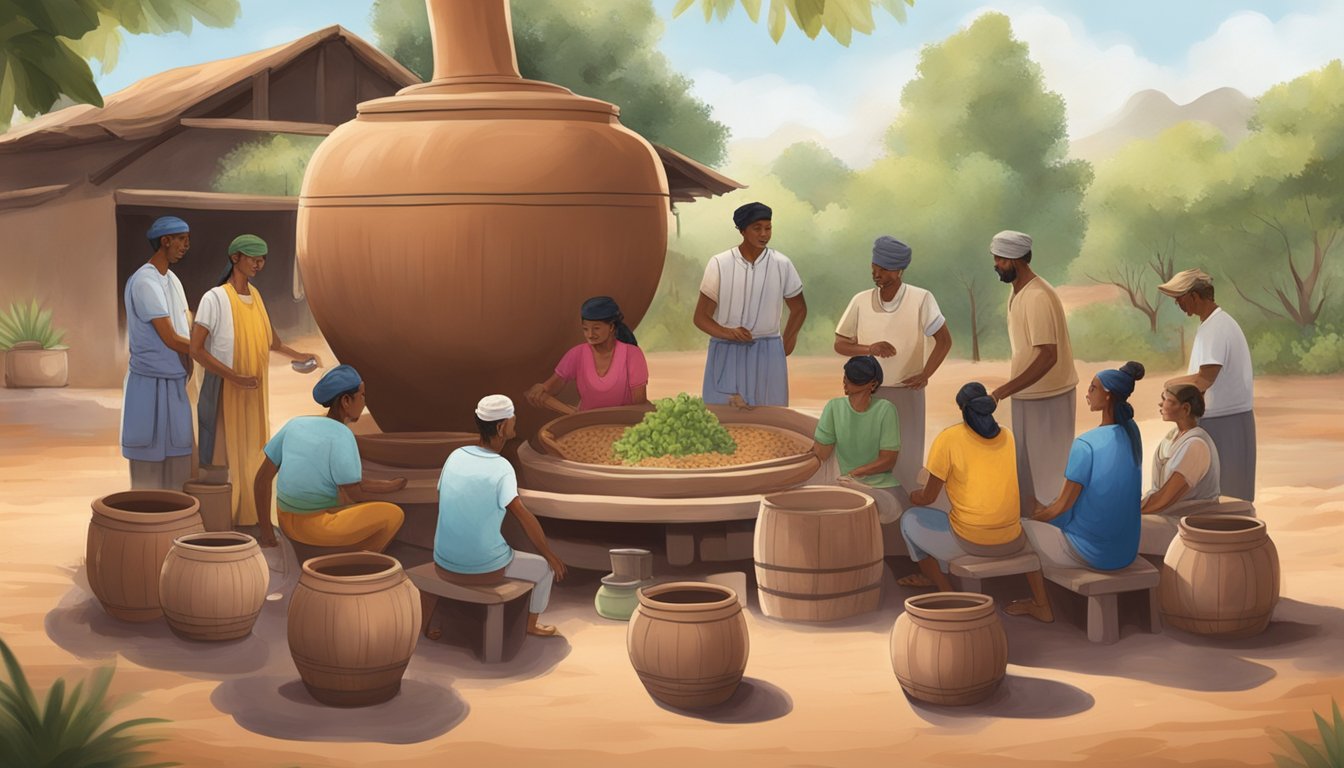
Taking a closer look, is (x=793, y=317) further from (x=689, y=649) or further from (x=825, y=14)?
(x=689, y=649)

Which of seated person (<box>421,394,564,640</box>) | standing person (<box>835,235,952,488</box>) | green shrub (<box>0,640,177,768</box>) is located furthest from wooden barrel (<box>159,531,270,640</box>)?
standing person (<box>835,235,952,488</box>)

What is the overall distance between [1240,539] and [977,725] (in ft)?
5.32

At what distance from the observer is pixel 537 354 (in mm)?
8109

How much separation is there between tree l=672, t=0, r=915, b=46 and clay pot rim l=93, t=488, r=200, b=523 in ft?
12.4

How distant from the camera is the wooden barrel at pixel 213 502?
734 centimetres

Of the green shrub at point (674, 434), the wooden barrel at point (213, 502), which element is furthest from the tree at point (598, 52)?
the green shrub at point (674, 434)

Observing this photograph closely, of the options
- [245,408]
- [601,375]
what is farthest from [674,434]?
[245,408]

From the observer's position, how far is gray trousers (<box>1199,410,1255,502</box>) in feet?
23.0

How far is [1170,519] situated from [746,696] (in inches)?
88.0

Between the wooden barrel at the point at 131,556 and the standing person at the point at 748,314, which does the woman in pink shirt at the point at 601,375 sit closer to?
the standing person at the point at 748,314

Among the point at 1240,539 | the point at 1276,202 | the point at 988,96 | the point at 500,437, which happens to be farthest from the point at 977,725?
the point at 988,96

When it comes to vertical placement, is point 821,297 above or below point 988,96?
below

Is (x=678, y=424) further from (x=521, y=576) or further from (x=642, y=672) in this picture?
(x=642, y=672)

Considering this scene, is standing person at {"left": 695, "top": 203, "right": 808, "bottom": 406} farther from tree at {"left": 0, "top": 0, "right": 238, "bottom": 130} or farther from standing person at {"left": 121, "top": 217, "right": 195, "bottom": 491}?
tree at {"left": 0, "top": 0, "right": 238, "bottom": 130}
